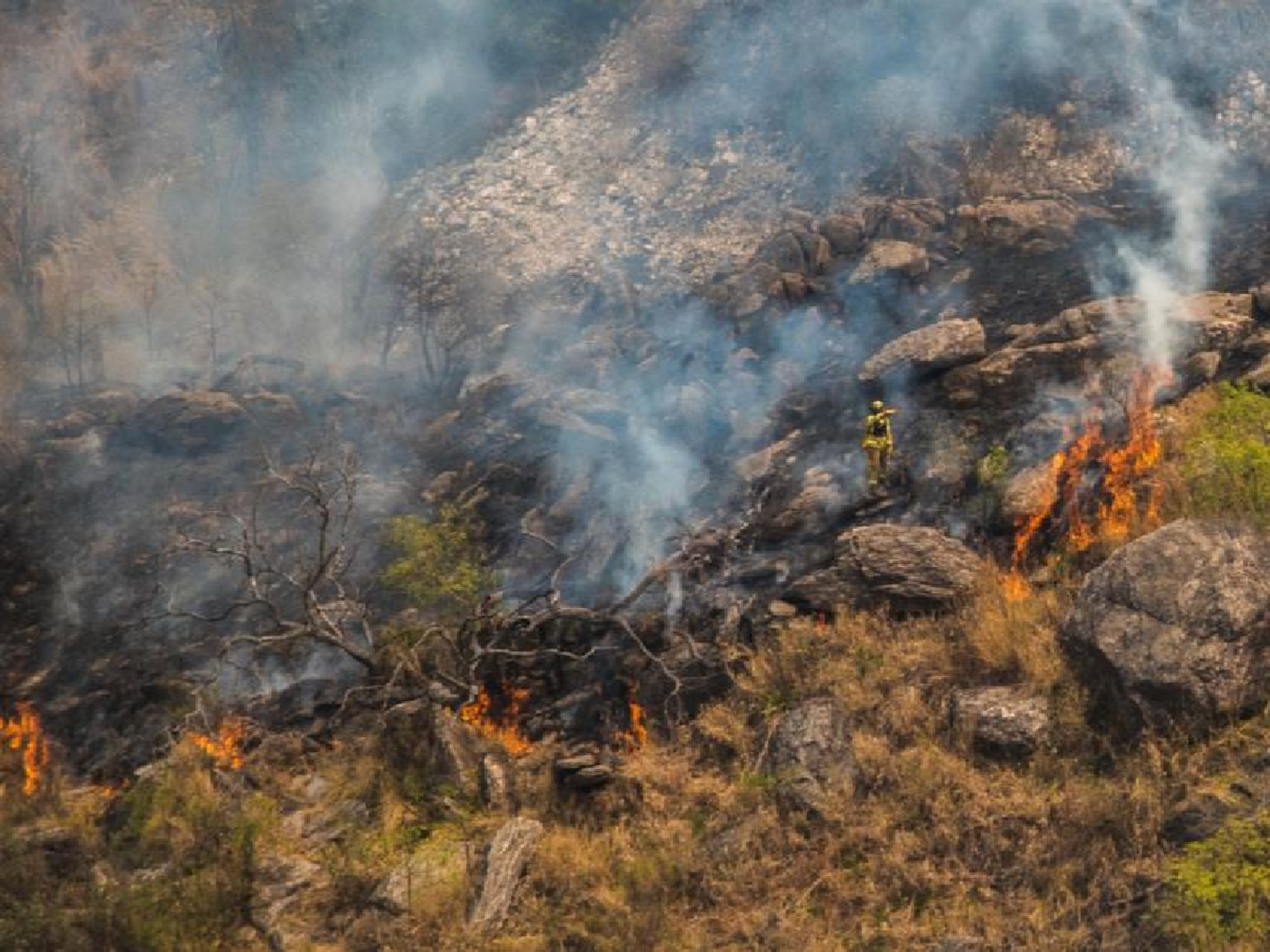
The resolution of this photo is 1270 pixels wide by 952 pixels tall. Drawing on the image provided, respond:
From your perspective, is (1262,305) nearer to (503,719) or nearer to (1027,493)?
(1027,493)

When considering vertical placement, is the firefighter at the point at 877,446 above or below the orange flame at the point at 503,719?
above

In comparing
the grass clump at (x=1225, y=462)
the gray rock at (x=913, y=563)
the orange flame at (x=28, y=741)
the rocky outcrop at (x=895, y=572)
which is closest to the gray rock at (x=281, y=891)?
the orange flame at (x=28, y=741)

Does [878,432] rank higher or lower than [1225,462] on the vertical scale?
lower

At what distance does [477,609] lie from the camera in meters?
10.2

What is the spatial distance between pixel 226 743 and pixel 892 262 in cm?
1431

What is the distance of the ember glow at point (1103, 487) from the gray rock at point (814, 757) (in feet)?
7.21

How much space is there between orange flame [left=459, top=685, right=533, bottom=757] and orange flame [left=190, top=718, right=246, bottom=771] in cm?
230

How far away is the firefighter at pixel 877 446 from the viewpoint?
11836 mm

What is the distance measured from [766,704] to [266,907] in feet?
14.4

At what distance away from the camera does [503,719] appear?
396 inches

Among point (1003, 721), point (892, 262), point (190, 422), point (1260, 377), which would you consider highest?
point (1260, 377)

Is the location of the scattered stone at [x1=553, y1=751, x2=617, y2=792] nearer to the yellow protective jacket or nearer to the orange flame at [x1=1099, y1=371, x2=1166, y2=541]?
the orange flame at [x1=1099, y1=371, x2=1166, y2=541]

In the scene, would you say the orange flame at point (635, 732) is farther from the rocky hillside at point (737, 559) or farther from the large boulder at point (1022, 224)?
the large boulder at point (1022, 224)

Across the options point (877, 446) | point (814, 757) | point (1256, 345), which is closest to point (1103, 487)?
point (877, 446)
